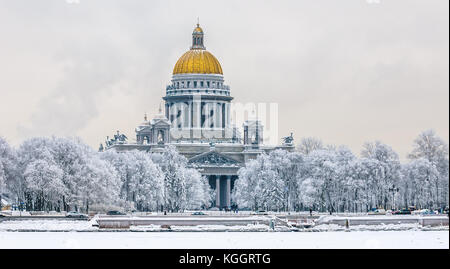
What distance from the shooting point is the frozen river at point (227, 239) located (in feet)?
390

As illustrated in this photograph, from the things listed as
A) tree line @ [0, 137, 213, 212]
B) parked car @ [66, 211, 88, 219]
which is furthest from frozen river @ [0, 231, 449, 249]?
tree line @ [0, 137, 213, 212]

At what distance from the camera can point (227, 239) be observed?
128 m

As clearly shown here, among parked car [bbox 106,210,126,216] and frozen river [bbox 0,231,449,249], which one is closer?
frozen river [bbox 0,231,449,249]

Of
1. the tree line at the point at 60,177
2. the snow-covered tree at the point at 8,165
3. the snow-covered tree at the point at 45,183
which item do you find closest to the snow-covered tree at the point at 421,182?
the tree line at the point at 60,177

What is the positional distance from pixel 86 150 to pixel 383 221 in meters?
42.0

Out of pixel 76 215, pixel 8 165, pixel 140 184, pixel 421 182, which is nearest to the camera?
pixel 76 215

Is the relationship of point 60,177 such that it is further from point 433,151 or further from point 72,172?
point 433,151

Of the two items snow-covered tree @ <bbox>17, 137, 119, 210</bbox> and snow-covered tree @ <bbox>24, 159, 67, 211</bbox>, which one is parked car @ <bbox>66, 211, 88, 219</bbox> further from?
snow-covered tree @ <bbox>17, 137, 119, 210</bbox>

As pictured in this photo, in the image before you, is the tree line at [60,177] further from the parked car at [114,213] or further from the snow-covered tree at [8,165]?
the parked car at [114,213]

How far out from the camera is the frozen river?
118875mm

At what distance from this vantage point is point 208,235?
134875mm

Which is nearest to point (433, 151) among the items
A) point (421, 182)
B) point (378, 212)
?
point (421, 182)

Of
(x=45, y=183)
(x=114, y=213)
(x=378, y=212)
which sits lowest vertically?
(x=114, y=213)
